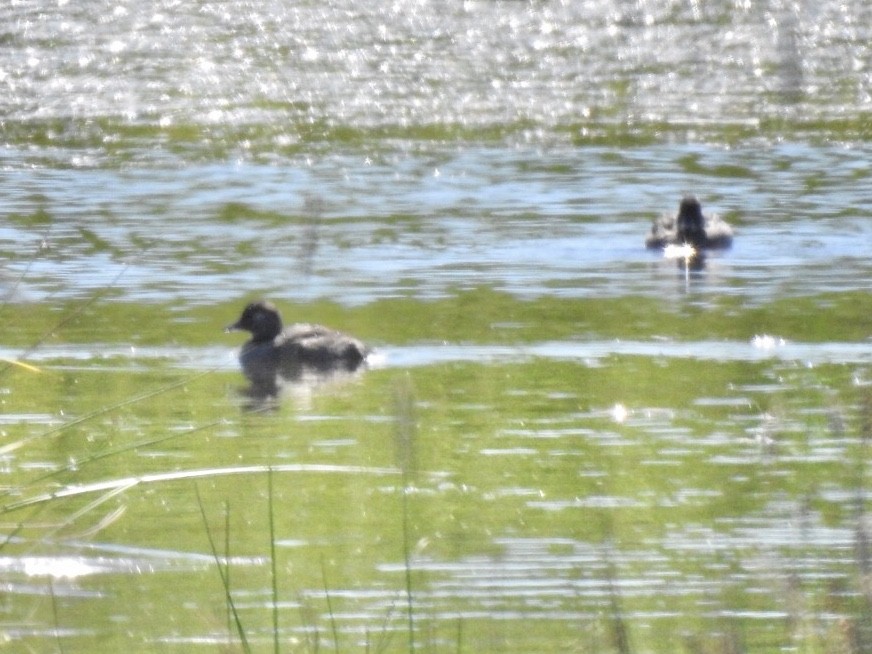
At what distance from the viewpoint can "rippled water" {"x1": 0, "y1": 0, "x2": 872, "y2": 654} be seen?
23.6 ft

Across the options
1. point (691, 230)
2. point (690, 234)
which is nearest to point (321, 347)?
point (690, 234)

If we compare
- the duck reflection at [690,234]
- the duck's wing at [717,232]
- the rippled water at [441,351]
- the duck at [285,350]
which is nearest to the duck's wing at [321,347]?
the duck at [285,350]

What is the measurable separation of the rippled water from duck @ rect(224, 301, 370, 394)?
0.20 m

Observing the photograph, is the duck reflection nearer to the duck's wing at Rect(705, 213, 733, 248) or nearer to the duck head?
the duck's wing at Rect(705, 213, 733, 248)

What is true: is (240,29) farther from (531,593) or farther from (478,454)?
(531,593)

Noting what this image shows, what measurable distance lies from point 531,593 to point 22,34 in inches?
1087

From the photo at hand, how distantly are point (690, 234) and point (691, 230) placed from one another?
15 cm

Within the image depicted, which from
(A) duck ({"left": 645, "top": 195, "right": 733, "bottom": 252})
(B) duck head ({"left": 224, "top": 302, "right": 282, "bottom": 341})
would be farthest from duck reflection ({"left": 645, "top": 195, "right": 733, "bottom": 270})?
(B) duck head ({"left": 224, "top": 302, "right": 282, "bottom": 341})

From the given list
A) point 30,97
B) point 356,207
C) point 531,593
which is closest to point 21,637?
point 531,593

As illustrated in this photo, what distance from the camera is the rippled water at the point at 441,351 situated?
23.6ft

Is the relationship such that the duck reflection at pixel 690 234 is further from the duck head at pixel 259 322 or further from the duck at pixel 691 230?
the duck head at pixel 259 322

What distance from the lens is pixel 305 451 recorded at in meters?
10.3

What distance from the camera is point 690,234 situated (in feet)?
58.0

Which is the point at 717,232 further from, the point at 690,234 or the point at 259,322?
the point at 259,322
